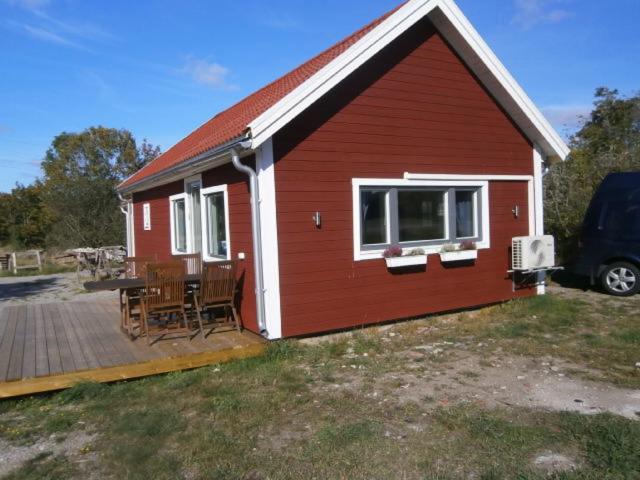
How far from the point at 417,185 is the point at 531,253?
2606mm

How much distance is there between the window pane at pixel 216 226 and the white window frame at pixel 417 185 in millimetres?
2056

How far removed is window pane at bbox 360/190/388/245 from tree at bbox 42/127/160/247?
60.0 ft

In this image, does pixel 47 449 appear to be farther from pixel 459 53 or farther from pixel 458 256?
pixel 459 53

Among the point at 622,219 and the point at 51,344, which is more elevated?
the point at 622,219

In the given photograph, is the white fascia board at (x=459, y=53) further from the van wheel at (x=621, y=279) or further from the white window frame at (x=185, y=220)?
the white window frame at (x=185, y=220)

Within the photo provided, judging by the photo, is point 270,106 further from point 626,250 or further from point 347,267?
point 626,250

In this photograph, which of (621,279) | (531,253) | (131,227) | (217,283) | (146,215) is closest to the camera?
(217,283)

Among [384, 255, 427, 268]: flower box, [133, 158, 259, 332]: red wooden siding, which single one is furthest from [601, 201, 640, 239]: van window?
[133, 158, 259, 332]: red wooden siding

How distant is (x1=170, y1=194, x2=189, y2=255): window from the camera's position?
10516 millimetres

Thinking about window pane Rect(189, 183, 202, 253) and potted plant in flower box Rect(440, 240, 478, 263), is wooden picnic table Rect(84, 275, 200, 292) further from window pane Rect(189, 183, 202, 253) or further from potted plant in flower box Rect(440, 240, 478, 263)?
potted plant in flower box Rect(440, 240, 478, 263)

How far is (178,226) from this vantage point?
10859 millimetres

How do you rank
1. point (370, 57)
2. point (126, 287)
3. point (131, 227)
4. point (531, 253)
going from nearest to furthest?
point (126, 287)
point (370, 57)
point (531, 253)
point (131, 227)

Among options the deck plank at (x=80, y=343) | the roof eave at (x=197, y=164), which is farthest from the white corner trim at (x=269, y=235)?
the deck plank at (x=80, y=343)

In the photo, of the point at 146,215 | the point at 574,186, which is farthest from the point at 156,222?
the point at 574,186
